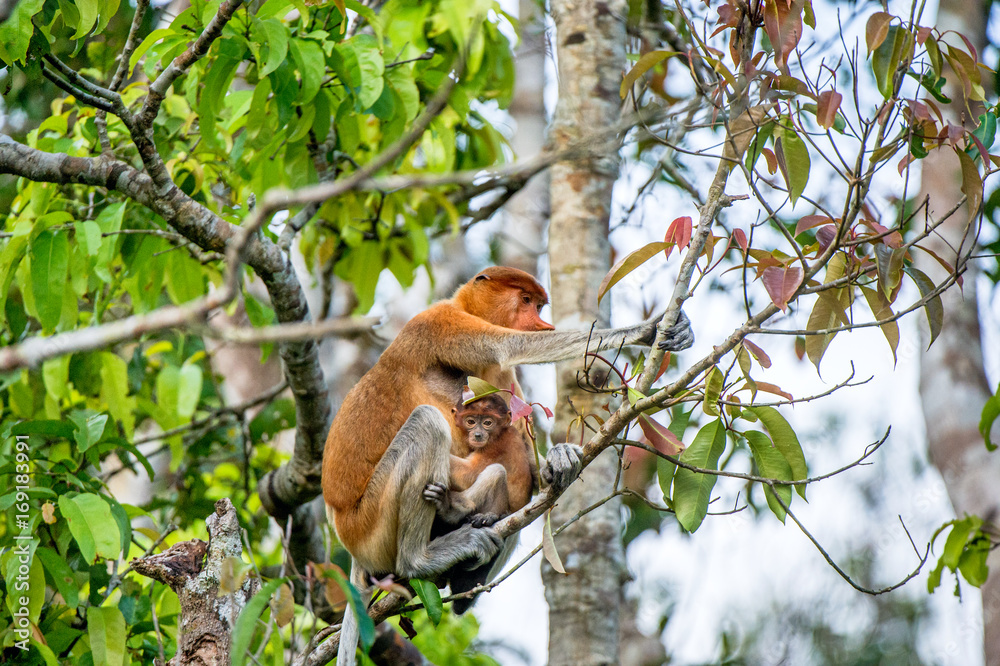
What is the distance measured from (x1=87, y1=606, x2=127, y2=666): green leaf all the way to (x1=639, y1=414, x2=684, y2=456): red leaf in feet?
5.84

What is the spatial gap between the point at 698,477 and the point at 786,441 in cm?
28

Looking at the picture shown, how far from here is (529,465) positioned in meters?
3.50

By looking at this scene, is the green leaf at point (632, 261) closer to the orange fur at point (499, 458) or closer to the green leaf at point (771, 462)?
the green leaf at point (771, 462)

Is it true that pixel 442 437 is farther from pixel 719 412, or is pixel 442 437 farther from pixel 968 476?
pixel 968 476

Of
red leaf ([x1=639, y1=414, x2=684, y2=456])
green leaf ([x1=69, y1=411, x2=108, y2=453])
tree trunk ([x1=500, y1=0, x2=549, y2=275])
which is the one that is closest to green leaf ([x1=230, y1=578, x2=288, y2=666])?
red leaf ([x1=639, y1=414, x2=684, y2=456])

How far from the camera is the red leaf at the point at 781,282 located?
2137 millimetres

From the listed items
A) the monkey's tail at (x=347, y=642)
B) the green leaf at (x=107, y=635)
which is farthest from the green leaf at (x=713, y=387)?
the green leaf at (x=107, y=635)

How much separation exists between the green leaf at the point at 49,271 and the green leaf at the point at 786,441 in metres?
2.37

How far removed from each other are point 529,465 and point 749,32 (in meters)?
1.82

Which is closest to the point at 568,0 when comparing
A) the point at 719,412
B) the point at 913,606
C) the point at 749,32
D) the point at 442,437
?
the point at 749,32

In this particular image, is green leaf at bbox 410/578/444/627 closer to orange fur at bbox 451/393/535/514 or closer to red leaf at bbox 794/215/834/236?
orange fur at bbox 451/393/535/514

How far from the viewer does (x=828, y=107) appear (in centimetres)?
240

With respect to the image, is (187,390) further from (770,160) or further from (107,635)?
(770,160)
